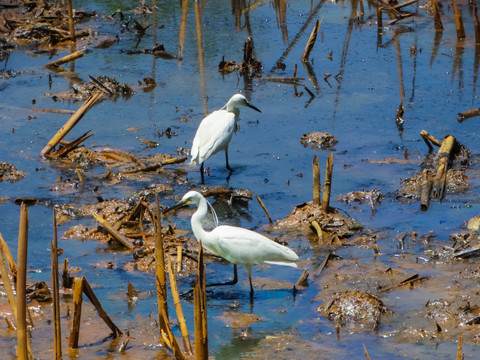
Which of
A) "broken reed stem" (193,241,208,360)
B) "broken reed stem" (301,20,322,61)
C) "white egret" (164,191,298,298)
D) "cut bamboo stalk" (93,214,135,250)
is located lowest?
"cut bamboo stalk" (93,214,135,250)

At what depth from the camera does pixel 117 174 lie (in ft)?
30.8

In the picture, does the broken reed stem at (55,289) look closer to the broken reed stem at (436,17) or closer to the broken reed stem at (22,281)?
the broken reed stem at (22,281)

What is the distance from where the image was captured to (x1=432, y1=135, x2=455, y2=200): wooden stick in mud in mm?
8668

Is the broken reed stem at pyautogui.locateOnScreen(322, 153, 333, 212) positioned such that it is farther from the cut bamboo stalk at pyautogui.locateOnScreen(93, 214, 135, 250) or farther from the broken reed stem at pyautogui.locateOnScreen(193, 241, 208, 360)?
the broken reed stem at pyautogui.locateOnScreen(193, 241, 208, 360)

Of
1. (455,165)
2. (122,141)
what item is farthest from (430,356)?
(122,141)

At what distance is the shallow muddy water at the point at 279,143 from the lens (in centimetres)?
603

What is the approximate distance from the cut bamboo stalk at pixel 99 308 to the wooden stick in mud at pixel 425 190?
13.7 feet

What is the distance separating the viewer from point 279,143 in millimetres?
10680

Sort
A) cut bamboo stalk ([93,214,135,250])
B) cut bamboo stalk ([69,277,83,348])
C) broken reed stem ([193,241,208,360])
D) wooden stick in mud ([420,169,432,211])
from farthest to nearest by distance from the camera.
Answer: wooden stick in mud ([420,169,432,211])
cut bamboo stalk ([93,214,135,250])
cut bamboo stalk ([69,277,83,348])
broken reed stem ([193,241,208,360])

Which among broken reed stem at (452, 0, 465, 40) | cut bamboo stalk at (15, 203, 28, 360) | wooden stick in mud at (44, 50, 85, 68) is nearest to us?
cut bamboo stalk at (15, 203, 28, 360)

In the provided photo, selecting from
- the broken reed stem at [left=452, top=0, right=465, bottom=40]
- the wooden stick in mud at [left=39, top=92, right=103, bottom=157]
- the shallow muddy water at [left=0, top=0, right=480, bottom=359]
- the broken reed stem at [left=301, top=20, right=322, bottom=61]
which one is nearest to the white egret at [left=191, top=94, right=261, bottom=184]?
the shallow muddy water at [left=0, top=0, right=480, bottom=359]

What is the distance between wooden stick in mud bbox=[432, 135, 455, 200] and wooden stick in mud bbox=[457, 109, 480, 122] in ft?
6.28

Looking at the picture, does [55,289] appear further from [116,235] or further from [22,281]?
[116,235]

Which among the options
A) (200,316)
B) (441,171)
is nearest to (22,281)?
(200,316)
